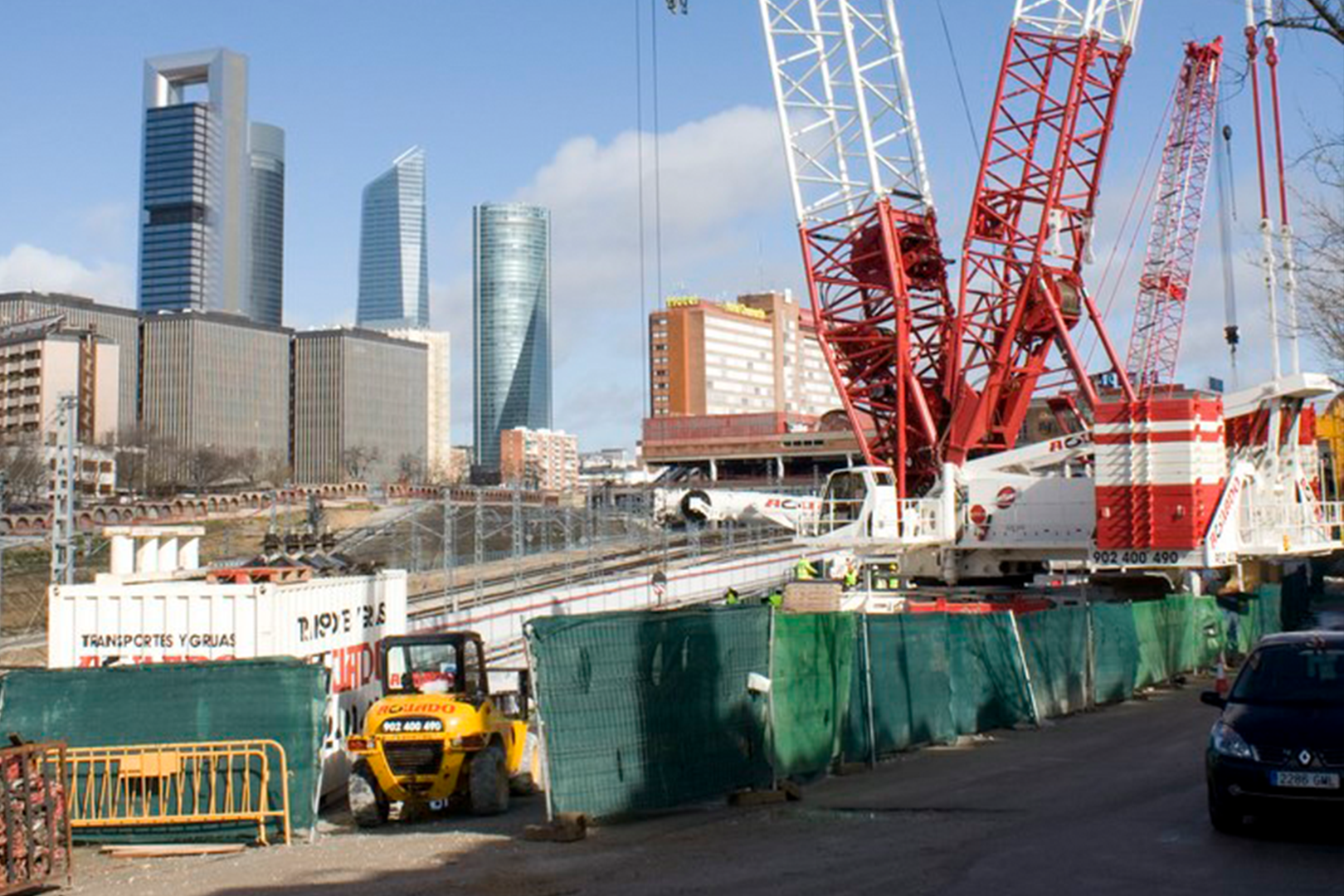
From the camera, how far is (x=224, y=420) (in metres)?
194

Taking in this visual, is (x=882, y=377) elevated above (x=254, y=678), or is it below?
above

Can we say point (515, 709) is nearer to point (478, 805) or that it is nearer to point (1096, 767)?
point (478, 805)

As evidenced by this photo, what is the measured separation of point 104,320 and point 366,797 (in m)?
184

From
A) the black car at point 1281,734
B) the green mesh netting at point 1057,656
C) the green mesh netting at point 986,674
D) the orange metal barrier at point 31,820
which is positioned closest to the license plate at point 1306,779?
the black car at point 1281,734

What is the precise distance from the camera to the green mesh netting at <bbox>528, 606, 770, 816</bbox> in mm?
12203

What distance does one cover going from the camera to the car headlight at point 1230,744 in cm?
1078

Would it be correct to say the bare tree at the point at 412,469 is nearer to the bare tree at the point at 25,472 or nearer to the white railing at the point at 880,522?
the bare tree at the point at 25,472

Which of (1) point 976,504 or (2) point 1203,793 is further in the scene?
(1) point 976,504

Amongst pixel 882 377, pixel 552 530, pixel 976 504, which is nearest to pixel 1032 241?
pixel 882 377

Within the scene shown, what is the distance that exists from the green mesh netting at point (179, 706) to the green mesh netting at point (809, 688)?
14.7ft

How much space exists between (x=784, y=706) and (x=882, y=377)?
78.3ft

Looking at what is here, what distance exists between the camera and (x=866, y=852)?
10.9 metres

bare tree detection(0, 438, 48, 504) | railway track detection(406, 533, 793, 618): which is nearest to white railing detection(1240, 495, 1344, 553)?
railway track detection(406, 533, 793, 618)

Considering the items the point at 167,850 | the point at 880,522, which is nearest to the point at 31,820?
the point at 167,850
